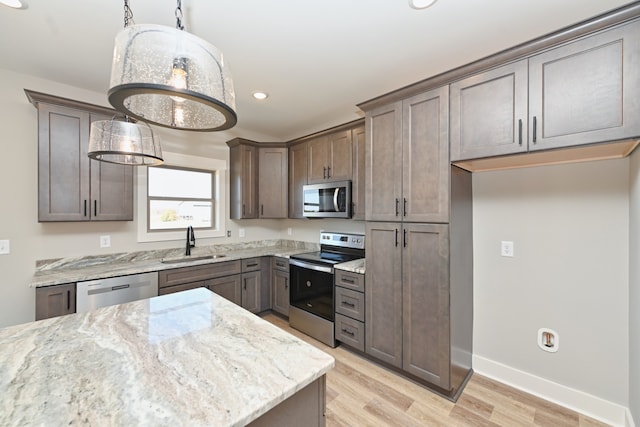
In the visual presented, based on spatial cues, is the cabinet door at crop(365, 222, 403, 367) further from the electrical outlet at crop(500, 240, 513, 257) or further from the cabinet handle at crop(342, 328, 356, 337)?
the electrical outlet at crop(500, 240, 513, 257)

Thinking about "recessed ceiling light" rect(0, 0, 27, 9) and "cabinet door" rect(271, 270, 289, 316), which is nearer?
"recessed ceiling light" rect(0, 0, 27, 9)

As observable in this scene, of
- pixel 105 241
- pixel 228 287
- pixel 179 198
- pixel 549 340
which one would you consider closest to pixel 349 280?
pixel 228 287

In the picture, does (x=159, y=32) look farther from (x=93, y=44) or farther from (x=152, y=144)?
(x=93, y=44)

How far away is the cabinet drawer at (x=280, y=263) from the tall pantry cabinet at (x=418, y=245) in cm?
126

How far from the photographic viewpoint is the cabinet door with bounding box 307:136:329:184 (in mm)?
3289

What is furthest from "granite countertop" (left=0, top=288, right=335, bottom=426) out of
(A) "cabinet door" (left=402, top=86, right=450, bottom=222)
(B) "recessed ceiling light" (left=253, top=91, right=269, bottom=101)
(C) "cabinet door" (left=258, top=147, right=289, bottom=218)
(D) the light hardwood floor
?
(C) "cabinet door" (left=258, top=147, right=289, bottom=218)

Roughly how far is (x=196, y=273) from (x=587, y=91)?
11.4 feet

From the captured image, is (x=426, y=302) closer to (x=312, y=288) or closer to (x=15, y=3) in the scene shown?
(x=312, y=288)

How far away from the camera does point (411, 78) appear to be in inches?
97.1

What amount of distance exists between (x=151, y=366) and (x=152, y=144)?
134cm

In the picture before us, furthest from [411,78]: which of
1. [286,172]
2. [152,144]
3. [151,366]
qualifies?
[151,366]

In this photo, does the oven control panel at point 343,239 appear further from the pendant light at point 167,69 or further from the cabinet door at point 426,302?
the pendant light at point 167,69

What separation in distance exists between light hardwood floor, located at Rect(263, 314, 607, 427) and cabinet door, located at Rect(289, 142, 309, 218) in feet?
6.73

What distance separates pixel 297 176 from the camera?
12.0 feet
